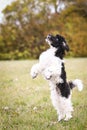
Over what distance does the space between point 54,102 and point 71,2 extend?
93cm

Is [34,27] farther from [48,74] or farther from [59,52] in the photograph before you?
[48,74]

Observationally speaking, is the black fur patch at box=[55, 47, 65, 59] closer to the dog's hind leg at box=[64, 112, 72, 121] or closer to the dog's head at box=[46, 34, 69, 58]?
the dog's head at box=[46, 34, 69, 58]

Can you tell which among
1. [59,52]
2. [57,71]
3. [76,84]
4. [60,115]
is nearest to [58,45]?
[59,52]

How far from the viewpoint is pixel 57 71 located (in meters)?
3.04

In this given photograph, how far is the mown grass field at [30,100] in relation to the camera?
124 inches

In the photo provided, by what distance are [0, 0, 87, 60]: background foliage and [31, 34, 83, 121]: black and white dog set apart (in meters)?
0.44

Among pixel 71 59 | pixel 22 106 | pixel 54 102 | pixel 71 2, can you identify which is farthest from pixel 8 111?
pixel 71 2

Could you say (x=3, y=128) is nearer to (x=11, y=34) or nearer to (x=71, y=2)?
(x=11, y=34)

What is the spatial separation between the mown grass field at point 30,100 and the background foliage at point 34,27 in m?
0.10

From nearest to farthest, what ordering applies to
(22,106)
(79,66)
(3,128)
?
(3,128)
(22,106)
(79,66)

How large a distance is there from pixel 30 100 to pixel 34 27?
628 millimetres

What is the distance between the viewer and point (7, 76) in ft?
11.3

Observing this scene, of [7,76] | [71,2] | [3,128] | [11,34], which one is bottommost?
[3,128]

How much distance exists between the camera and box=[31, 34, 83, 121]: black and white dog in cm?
305
